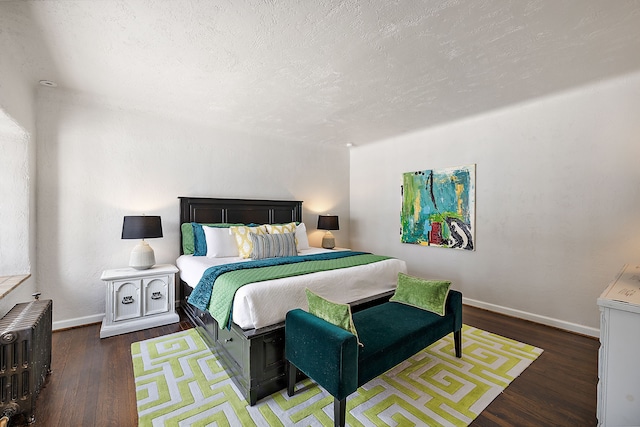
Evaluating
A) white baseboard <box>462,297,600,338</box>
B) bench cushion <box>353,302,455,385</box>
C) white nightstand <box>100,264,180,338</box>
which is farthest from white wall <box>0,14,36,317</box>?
white baseboard <box>462,297,600,338</box>

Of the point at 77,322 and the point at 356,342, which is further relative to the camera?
the point at 77,322

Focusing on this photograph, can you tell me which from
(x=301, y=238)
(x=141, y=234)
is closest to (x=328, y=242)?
(x=301, y=238)

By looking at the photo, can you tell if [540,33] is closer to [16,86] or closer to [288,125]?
[288,125]

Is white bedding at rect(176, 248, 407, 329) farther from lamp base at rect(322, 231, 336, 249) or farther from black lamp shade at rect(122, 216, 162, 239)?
lamp base at rect(322, 231, 336, 249)

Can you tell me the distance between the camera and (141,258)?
3.21 meters

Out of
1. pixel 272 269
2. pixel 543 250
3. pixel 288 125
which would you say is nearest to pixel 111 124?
pixel 288 125

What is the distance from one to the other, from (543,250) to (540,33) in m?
2.30

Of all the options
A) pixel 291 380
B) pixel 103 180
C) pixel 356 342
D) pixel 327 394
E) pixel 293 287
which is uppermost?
pixel 103 180

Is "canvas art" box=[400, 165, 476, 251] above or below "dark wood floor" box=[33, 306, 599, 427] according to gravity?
above

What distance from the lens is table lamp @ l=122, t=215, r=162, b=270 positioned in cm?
310

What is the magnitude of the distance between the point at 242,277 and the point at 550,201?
3.36 m

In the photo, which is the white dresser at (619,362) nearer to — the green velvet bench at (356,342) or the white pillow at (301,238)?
the green velvet bench at (356,342)

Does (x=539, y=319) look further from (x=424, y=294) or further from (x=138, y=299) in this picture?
(x=138, y=299)

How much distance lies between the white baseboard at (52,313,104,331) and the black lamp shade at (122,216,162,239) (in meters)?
1.04
